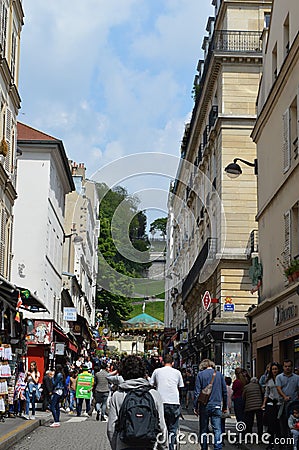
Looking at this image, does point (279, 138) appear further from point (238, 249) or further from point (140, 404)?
point (140, 404)

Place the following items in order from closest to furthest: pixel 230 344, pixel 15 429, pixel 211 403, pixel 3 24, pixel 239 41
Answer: pixel 211 403, pixel 15 429, pixel 3 24, pixel 230 344, pixel 239 41

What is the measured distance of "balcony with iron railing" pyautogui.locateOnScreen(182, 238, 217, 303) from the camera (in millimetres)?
38062

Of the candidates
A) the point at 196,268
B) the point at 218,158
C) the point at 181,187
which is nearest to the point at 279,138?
the point at 218,158

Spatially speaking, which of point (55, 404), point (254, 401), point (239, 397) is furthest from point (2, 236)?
point (254, 401)

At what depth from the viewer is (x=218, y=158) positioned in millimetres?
38094

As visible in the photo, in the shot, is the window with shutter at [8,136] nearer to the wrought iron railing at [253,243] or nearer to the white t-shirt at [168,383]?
the wrought iron railing at [253,243]

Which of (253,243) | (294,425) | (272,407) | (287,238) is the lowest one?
(294,425)

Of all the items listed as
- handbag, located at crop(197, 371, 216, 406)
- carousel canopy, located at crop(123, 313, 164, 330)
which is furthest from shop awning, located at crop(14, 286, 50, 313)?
carousel canopy, located at crop(123, 313, 164, 330)

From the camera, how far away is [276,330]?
23.3 m

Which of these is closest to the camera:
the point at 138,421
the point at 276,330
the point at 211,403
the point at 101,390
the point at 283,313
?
the point at 138,421

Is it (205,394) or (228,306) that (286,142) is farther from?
(228,306)

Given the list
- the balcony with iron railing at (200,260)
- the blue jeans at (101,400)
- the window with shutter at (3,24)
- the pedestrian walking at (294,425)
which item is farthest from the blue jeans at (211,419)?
the balcony with iron railing at (200,260)

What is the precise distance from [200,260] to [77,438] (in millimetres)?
25668

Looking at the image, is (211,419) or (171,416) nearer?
(171,416)
